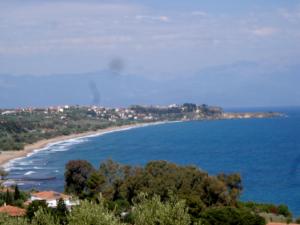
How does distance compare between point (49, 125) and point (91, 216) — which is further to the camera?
point (49, 125)

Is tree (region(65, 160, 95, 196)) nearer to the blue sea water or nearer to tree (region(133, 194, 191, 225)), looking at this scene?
the blue sea water

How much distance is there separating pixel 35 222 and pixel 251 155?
78552 millimetres

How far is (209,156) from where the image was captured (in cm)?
9438

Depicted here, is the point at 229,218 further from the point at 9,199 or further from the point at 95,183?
the point at 9,199

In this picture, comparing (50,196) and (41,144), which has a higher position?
(50,196)

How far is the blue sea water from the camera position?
64.1m

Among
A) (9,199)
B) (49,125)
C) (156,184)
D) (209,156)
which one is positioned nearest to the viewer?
(156,184)

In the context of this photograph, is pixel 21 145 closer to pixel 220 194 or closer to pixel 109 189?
pixel 109 189

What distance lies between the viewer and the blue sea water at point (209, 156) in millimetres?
64125

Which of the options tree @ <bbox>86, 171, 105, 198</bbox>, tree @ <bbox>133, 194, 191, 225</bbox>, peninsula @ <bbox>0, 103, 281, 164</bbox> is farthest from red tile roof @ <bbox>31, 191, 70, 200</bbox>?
peninsula @ <bbox>0, 103, 281, 164</bbox>

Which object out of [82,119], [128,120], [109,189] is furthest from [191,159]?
[128,120]

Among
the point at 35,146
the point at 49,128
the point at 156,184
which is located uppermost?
the point at 156,184

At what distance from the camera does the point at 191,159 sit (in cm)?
8925

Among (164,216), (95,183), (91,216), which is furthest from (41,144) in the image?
(91,216)
